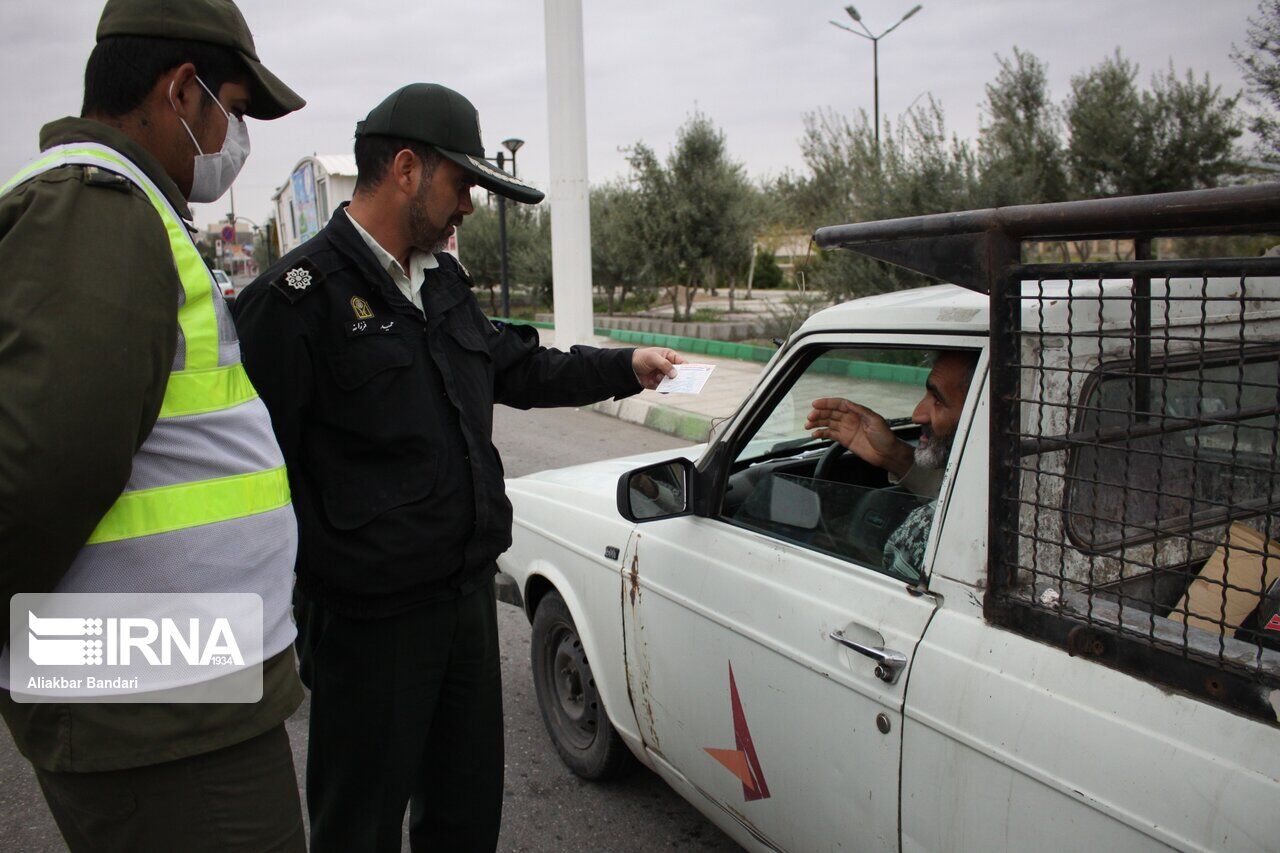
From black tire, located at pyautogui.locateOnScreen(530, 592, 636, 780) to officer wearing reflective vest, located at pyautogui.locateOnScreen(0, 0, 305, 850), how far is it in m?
→ 1.69

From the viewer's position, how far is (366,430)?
2.08 m

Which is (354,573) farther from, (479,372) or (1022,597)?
(1022,597)

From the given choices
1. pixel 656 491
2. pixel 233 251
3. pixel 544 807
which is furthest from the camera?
pixel 233 251

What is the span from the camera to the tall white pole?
11.1m

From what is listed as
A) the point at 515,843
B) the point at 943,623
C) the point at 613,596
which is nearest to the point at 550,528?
the point at 613,596

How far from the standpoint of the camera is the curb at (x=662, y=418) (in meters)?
9.50

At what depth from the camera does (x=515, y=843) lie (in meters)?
3.02

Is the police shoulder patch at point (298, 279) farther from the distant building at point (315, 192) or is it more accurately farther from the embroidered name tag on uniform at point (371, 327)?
the distant building at point (315, 192)

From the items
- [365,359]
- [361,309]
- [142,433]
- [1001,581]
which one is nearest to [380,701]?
[365,359]

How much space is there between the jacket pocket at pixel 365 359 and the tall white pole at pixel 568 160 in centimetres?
947

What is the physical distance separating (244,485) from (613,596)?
1.56m

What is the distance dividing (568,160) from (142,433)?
1053 centimetres

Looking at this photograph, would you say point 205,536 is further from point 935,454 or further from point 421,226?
point 935,454

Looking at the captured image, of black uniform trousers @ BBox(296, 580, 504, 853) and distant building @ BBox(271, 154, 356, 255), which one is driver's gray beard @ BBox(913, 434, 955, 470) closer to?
black uniform trousers @ BBox(296, 580, 504, 853)
